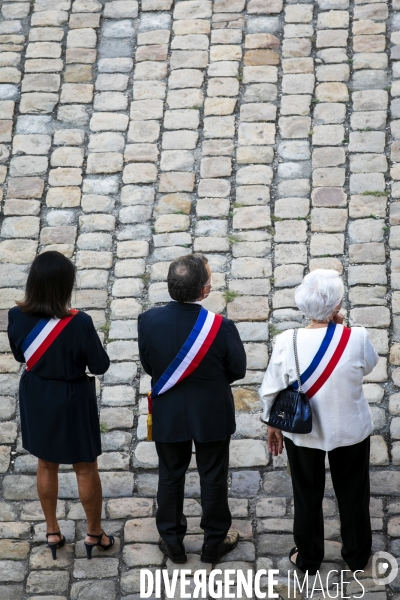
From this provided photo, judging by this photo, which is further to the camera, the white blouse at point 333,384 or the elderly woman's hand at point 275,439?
the elderly woman's hand at point 275,439

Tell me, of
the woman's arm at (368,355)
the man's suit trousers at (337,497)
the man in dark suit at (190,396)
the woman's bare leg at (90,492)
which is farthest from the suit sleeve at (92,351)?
the woman's arm at (368,355)

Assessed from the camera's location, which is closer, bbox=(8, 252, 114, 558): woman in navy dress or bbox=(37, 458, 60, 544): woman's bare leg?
bbox=(8, 252, 114, 558): woman in navy dress

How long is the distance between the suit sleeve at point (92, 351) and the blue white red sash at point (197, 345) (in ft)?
1.14

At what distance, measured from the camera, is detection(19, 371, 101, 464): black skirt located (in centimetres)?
444

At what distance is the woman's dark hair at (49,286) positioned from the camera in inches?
167

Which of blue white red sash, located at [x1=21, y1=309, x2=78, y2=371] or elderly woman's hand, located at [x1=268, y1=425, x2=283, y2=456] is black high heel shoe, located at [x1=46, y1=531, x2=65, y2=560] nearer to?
blue white red sash, located at [x1=21, y1=309, x2=78, y2=371]

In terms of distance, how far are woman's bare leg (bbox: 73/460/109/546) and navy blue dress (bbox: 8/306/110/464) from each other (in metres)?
0.09

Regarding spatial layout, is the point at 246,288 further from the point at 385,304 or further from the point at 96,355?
the point at 96,355

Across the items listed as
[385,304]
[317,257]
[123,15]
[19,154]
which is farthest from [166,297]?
[123,15]

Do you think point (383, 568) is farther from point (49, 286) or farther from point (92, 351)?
point (49, 286)

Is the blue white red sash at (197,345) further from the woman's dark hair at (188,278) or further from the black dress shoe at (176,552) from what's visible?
the black dress shoe at (176,552)

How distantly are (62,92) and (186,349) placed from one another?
14.2ft

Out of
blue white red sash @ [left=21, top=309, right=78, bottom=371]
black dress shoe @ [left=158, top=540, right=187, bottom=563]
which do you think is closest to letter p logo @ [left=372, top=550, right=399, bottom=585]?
black dress shoe @ [left=158, top=540, right=187, bottom=563]

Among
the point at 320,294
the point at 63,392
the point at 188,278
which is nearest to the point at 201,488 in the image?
the point at 63,392
